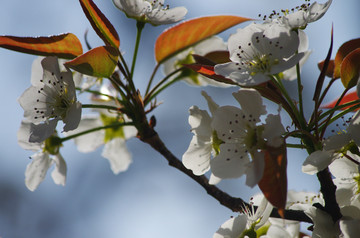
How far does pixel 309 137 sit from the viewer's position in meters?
0.96

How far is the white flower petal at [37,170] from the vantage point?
4.37 ft

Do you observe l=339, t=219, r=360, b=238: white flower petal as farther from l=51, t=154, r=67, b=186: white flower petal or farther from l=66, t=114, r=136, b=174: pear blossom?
l=66, t=114, r=136, b=174: pear blossom

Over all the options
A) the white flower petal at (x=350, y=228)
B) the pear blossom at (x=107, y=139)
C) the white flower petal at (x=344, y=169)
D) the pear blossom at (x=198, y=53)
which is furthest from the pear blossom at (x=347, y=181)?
the pear blossom at (x=107, y=139)

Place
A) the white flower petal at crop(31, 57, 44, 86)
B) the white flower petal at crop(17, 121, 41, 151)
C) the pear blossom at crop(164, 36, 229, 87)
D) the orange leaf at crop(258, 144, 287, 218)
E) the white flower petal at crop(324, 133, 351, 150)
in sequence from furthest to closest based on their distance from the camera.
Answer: the pear blossom at crop(164, 36, 229, 87) → the white flower petal at crop(17, 121, 41, 151) → the white flower petal at crop(31, 57, 44, 86) → the white flower petal at crop(324, 133, 351, 150) → the orange leaf at crop(258, 144, 287, 218)

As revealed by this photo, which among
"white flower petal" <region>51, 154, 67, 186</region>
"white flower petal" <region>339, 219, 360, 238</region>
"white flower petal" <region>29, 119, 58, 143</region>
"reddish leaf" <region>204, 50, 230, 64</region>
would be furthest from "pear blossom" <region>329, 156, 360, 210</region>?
"white flower petal" <region>51, 154, 67, 186</region>

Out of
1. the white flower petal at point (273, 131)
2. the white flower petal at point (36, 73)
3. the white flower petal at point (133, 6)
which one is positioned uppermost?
the white flower petal at point (133, 6)

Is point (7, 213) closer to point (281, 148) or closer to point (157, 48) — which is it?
point (157, 48)

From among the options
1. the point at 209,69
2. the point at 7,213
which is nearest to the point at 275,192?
the point at 209,69

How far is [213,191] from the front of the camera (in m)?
1.16

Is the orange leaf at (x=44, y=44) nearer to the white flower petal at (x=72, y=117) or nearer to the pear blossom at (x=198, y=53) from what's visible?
the white flower petal at (x=72, y=117)

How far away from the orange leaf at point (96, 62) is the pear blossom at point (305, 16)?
0.40 m

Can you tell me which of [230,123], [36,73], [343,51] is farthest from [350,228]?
[36,73]

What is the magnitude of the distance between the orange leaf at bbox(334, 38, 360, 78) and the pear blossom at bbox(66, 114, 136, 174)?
0.87 metres

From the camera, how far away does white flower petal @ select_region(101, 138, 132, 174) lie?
1.75 meters
